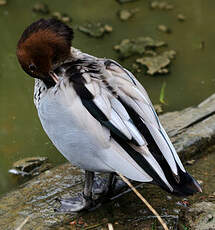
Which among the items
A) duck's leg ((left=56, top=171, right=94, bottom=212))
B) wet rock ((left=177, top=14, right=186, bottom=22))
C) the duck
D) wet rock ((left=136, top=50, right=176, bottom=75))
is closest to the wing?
the duck

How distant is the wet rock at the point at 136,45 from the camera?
18.6ft

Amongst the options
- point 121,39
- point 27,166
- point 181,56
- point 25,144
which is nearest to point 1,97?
point 25,144

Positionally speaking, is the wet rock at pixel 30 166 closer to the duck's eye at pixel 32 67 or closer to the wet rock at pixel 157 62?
the duck's eye at pixel 32 67

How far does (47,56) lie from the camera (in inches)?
128

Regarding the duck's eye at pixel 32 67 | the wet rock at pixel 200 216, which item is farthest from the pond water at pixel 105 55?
the wet rock at pixel 200 216

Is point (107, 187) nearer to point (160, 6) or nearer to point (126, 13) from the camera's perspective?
point (126, 13)

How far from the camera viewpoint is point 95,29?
6.06m

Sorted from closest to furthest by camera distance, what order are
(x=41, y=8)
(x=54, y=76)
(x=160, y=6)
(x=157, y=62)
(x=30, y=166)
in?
(x=54, y=76) < (x=30, y=166) < (x=157, y=62) < (x=41, y=8) < (x=160, y=6)

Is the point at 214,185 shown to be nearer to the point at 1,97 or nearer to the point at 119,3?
the point at 1,97

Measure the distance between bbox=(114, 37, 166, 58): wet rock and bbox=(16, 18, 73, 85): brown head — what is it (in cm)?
Result: 236

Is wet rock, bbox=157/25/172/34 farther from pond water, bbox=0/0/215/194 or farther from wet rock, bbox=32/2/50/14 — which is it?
wet rock, bbox=32/2/50/14

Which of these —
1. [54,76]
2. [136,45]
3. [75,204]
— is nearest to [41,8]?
[136,45]

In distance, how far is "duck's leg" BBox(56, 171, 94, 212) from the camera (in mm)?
3291

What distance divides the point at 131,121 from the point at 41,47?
0.82 metres
